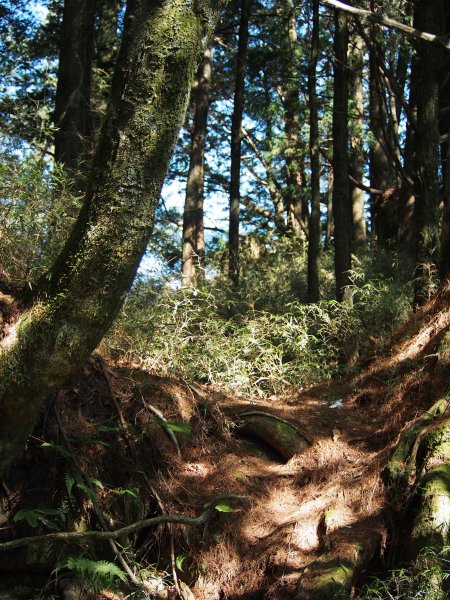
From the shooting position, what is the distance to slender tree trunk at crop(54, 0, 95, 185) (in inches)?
417

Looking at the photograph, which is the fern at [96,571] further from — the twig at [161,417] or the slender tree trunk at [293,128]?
the slender tree trunk at [293,128]

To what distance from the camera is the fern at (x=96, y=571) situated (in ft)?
14.4

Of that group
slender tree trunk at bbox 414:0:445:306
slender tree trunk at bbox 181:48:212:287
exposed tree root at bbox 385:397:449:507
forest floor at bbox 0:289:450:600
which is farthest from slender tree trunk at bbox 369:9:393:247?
exposed tree root at bbox 385:397:449:507

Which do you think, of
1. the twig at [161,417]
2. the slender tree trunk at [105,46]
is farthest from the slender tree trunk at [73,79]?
the twig at [161,417]

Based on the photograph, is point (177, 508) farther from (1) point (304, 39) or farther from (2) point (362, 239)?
(1) point (304, 39)

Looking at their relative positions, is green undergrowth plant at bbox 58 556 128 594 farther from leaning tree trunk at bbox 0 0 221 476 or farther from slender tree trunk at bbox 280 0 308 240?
slender tree trunk at bbox 280 0 308 240

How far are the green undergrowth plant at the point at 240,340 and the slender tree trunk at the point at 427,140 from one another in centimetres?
149

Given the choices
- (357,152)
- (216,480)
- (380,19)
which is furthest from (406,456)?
(357,152)

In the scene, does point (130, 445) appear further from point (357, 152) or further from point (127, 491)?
point (357, 152)

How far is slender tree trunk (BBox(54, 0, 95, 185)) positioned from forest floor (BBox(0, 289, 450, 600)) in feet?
17.7

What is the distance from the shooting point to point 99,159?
3.91 meters

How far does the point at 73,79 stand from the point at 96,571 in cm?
904

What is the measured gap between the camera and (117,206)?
12.6 feet

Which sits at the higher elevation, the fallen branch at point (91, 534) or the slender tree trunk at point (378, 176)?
the slender tree trunk at point (378, 176)
